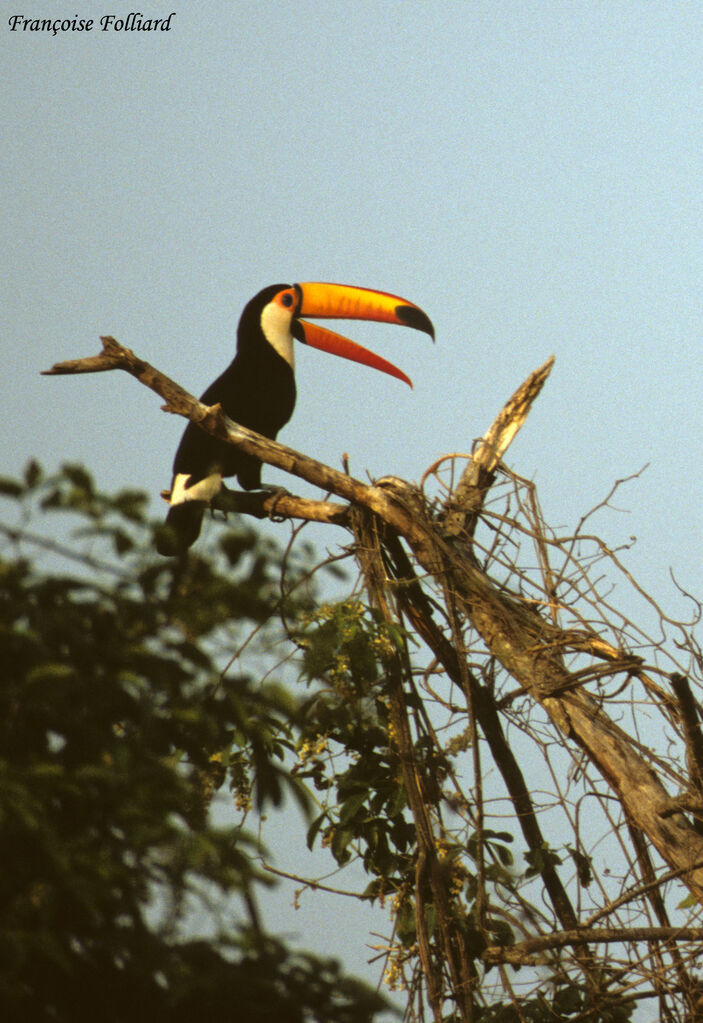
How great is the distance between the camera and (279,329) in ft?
18.1

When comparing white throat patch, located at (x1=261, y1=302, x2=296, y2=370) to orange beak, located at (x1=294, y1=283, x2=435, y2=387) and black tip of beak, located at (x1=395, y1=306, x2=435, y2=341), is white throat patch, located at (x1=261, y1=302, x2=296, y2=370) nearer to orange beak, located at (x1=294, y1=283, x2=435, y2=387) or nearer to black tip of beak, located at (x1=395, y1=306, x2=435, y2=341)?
orange beak, located at (x1=294, y1=283, x2=435, y2=387)

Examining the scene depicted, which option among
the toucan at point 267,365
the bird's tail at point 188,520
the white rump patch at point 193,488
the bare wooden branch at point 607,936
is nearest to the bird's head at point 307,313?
the toucan at point 267,365

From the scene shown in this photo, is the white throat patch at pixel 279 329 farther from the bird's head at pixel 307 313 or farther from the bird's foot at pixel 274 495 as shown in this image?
the bird's foot at pixel 274 495

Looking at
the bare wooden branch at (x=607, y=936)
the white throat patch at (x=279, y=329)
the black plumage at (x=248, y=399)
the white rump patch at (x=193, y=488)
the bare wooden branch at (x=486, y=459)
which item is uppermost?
the white throat patch at (x=279, y=329)

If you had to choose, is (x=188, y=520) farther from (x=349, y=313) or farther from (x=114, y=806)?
(x=114, y=806)

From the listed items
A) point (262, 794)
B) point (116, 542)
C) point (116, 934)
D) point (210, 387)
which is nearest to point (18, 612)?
point (116, 542)

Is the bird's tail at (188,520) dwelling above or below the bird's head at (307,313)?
below

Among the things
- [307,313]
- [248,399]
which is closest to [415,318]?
[307,313]

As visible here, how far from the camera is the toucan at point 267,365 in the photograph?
460cm

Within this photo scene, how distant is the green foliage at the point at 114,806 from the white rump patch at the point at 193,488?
2772 mm

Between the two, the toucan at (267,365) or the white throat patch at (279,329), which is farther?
the white throat patch at (279,329)

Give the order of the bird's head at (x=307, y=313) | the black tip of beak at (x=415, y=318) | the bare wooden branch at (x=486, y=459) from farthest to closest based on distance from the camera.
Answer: the bird's head at (x=307, y=313), the black tip of beak at (x=415, y=318), the bare wooden branch at (x=486, y=459)

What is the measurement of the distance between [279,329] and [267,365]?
0.32m

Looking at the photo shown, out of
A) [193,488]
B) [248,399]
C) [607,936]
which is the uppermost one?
[248,399]
